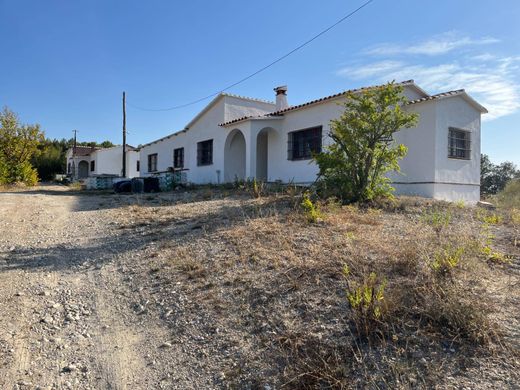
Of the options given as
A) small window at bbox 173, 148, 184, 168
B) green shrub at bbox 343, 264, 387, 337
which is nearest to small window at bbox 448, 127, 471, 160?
green shrub at bbox 343, 264, 387, 337

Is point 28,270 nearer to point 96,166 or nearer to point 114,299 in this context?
point 114,299

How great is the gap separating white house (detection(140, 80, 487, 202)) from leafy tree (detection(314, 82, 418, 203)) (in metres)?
2.23

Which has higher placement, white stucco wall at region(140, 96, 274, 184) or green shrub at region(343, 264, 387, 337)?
white stucco wall at region(140, 96, 274, 184)

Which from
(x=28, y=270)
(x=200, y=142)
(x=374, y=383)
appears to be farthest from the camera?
(x=200, y=142)

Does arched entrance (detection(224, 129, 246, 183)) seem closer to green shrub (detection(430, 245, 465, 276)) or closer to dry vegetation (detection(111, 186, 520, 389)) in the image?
dry vegetation (detection(111, 186, 520, 389))

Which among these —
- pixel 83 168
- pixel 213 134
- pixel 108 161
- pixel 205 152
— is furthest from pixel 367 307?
pixel 83 168

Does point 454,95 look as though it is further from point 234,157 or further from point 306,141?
point 234,157

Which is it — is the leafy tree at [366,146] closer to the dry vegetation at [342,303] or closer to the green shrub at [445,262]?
the dry vegetation at [342,303]

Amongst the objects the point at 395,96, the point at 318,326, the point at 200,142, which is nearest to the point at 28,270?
the point at 318,326

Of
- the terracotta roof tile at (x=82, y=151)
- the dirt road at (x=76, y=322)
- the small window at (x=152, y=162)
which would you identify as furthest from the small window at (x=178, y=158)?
the terracotta roof tile at (x=82, y=151)

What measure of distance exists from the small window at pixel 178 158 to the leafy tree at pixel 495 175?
1550 centimetres

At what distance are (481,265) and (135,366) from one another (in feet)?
12.3

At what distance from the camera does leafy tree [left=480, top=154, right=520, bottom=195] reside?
19875 millimetres

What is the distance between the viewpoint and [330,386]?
9.12 feet
